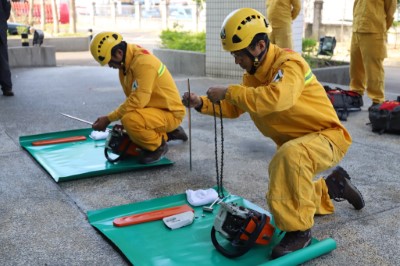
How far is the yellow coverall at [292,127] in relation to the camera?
9.00 feet

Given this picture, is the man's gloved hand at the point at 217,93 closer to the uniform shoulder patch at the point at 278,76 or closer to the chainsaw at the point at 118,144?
the uniform shoulder patch at the point at 278,76

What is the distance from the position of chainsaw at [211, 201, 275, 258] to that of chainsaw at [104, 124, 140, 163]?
1910 mm

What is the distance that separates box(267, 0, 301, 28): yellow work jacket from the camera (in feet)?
25.1

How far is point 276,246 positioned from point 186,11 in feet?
115

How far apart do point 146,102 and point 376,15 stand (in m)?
3.53

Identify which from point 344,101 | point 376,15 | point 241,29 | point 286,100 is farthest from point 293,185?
point 376,15

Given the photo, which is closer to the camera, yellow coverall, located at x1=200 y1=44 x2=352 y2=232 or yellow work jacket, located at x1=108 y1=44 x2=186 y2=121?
yellow coverall, located at x1=200 y1=44 x2=352 y2=232

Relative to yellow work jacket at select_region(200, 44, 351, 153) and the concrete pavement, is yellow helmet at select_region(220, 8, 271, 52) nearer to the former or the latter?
yellow work jacket at select_region(200, 44, 351, 153)

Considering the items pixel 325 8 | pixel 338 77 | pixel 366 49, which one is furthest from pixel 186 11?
pixel 366 49

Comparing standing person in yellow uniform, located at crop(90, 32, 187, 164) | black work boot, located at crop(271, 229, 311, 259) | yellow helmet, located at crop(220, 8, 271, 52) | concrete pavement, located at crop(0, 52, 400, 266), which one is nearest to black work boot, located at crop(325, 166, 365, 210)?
concrete pavement, located at crop(0, 52, 400, 266)

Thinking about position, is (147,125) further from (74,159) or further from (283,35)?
(283,35)

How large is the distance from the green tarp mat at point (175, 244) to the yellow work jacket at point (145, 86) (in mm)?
1194

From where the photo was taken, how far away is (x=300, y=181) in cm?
274

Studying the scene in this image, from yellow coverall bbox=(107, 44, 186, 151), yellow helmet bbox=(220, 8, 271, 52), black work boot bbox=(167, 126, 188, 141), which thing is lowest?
black work boot bbox=(167, 126, 188, 141)
